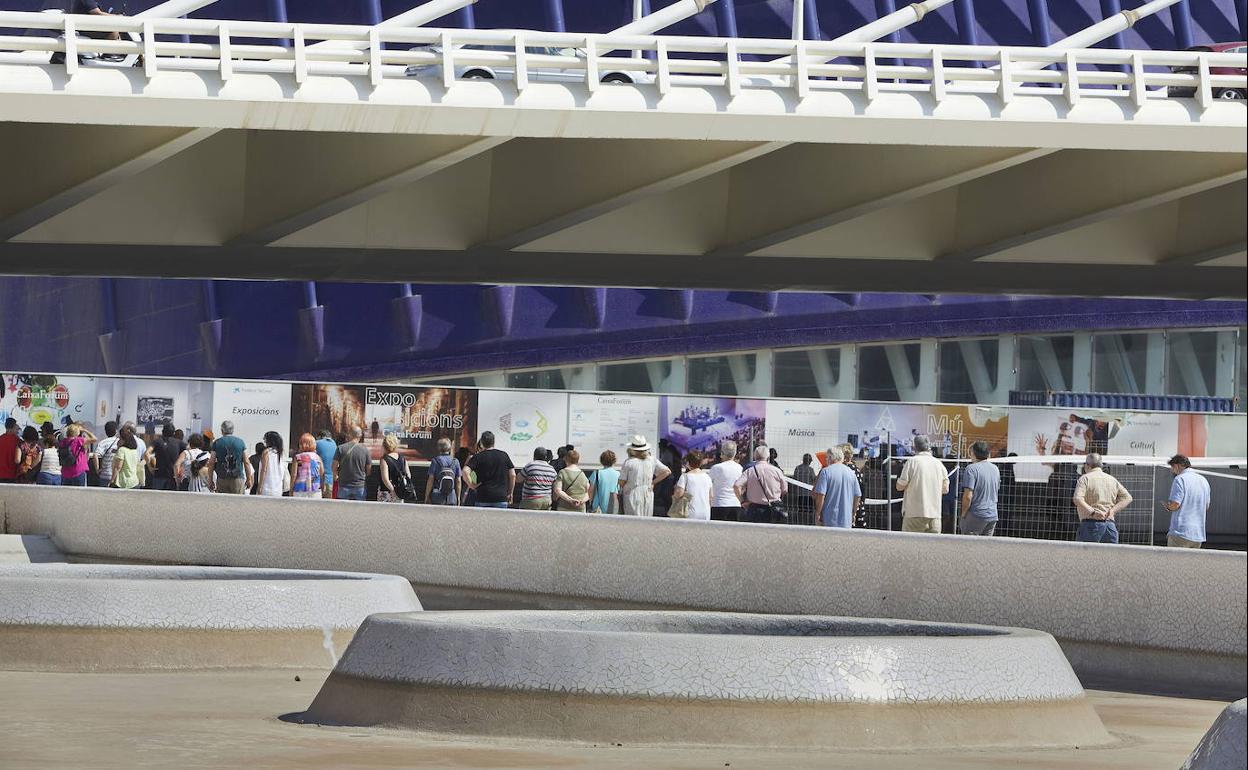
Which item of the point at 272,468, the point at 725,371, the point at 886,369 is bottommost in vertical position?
the point at 272,468

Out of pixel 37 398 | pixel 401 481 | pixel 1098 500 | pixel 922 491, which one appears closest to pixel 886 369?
pixel 401 481

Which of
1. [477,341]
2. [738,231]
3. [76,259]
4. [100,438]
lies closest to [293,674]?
[100,438]

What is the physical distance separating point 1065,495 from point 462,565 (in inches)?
241

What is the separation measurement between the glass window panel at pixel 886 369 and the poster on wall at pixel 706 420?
110ft

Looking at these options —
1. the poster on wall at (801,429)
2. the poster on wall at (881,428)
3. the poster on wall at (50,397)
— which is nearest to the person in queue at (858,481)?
the poster on wall at (881,428)

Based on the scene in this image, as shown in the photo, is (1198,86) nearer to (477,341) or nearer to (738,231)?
(738,231)

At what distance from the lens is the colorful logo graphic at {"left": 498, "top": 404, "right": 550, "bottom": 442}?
68.4 ft

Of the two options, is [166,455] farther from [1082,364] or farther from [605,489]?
[1082,364]

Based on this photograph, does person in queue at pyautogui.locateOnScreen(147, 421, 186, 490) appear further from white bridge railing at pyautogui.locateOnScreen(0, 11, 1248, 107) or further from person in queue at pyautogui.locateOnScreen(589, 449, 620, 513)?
person in queue at pyautogui.locateOnScreen(589, 449, 620, 513)

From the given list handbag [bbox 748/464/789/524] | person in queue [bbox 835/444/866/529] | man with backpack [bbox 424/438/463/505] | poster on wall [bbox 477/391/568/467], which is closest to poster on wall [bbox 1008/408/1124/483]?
person in queue [bbox 835/444/866/529]

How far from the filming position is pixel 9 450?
2253 cm

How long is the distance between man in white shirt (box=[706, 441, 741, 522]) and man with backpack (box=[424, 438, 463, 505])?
2.94 m

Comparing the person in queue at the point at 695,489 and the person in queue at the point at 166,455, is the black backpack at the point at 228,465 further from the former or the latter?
the person in queue at the point at 695,489

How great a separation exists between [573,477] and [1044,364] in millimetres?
37201
